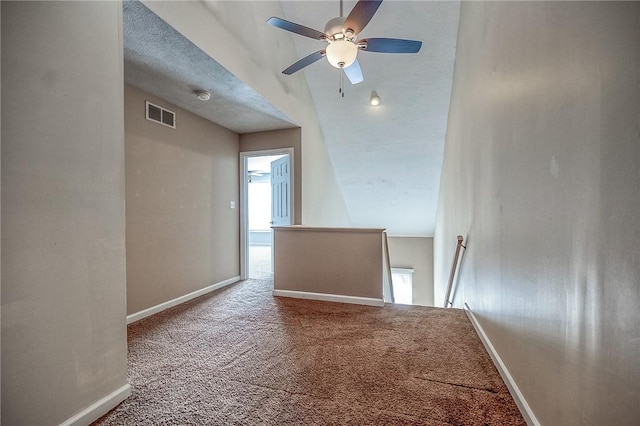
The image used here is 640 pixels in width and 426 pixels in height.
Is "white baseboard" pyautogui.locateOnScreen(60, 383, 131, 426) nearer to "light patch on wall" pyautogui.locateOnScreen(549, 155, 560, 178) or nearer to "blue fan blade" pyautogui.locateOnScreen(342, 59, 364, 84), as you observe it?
"light patch on wall" pyautogui.locateOnScreen(549, 155, 560, 178)

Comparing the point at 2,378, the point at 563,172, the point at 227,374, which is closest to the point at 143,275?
the point at 227,374

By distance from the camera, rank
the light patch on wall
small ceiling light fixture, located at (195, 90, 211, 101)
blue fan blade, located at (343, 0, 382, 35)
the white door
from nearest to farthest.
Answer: the light patch on wall
blue fan blade, located at (343, 0, 382, 35)
small ceiling light fixture, located at (195, 90, 211, 101)
the white door

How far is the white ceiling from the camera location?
2.54 metres

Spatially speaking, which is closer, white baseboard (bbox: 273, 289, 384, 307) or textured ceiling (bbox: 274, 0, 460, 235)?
white baseboard (bbox: 273, 289, 384, 307)

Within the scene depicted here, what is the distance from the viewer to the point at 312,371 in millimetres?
1975

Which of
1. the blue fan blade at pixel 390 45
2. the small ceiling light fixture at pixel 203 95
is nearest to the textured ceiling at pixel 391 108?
the blue fan blade at pixel 390 45

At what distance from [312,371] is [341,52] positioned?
242cm

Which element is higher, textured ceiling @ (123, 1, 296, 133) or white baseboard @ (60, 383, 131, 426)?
textured ceiling @ (123, 1, 296, 133)

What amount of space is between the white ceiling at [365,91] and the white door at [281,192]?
621mm

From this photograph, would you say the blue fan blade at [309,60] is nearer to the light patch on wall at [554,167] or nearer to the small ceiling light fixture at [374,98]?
the small ceiling light fixture at [374,98]

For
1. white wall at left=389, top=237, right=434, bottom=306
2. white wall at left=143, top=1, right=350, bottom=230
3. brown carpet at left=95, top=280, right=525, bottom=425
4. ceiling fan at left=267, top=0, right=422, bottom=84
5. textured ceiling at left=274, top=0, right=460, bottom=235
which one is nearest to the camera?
brown carpet at left=95, top=280, right=525, bottom=425

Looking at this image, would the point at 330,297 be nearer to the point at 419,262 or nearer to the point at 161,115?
the point at 161,115

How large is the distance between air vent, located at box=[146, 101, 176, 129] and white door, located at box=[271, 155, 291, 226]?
A: 162cm

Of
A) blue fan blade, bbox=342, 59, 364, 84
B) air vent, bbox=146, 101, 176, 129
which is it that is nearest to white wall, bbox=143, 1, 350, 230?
blue fan blade, bbox=342, 59, 364, 84
